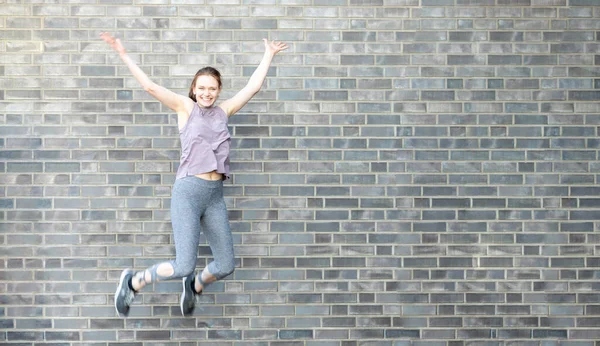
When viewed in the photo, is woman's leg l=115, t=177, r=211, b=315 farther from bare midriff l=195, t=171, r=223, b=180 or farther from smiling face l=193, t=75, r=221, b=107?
smiling face l=193, t=75, r=221, b=107

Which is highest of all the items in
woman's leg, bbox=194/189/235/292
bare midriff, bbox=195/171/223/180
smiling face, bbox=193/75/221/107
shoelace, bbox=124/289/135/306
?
smiling face, bbox=193/75/221/107

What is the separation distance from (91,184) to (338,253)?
6.41ft

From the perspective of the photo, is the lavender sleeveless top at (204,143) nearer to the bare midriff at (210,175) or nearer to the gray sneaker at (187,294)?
the bare midriff at (210,175)

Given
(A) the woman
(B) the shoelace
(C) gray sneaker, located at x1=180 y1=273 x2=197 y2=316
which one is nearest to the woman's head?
(A) the woman

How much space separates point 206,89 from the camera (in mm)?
5176

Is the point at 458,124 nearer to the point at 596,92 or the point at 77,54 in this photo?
the point at 596,92

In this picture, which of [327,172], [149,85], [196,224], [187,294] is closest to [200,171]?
[196,224]

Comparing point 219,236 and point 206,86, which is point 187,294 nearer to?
point 219,236

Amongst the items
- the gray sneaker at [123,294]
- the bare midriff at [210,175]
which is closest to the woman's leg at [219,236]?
the bare midriff at [210,175]

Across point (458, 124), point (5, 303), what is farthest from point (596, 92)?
point (5, 303)

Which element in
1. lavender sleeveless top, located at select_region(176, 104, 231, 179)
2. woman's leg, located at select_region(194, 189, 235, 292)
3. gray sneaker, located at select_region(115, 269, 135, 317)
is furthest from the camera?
gray sneaker, located at select_region(115, 269, 135, 317)

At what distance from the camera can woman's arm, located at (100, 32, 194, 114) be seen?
5020 mm

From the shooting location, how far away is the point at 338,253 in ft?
19.6

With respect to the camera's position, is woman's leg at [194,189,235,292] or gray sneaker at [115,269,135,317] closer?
woman's leg at [194,189,235,292]
